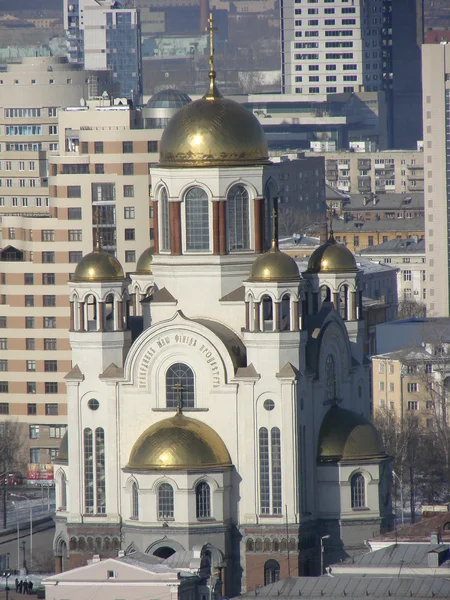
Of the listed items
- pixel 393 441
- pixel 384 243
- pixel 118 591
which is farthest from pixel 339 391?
pixel 384 243

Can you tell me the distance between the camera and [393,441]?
115 metres

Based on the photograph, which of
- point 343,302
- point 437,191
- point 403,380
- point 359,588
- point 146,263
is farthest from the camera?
point 437,191

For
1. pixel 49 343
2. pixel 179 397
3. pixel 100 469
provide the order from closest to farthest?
pixel 179 397, pixel 100 469, pixel 49 343

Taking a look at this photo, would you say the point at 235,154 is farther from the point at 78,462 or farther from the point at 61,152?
the point at 61,152

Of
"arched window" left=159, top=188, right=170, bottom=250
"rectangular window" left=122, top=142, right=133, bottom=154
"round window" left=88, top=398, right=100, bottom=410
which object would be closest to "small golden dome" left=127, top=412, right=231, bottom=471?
"round window" left=88, top=398, right=100, bottom=410

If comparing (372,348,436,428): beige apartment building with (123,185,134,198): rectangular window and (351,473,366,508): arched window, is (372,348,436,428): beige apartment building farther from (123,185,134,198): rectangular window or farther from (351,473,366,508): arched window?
(351,473,366,508): arched window

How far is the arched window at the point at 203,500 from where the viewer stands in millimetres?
87938

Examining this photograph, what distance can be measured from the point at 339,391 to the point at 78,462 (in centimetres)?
802

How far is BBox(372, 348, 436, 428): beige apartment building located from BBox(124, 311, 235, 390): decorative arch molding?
138 ft

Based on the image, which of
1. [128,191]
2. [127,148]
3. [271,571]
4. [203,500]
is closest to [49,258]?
[128,191]

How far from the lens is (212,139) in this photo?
90.1 m

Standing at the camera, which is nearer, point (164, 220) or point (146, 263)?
point (164, 220)

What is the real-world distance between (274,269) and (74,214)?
142ft

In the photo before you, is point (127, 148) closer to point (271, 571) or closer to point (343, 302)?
point (343, 302)
